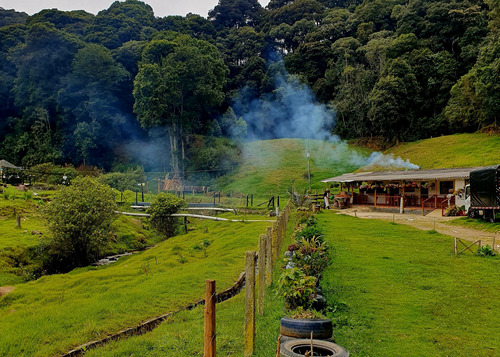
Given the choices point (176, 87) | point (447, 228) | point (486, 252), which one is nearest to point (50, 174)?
point (176, 87)

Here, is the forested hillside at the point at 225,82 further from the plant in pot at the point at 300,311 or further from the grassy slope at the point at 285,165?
the plant in pot at the point at 300,311

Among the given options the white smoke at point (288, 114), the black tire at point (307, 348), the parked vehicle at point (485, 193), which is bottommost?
the black tire at point (307, 348)

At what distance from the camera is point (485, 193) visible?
751 inches

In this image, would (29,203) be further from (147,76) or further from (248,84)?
(248,84)

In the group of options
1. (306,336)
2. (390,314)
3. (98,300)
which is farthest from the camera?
(98,300)

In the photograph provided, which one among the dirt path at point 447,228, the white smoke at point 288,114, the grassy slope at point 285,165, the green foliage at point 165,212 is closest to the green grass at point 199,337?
the dirt path at point 447,228

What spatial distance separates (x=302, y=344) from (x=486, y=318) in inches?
161

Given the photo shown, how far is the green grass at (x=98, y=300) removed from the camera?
8.48m

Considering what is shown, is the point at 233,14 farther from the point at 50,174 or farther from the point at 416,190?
the point at 416,190

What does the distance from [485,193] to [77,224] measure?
22657 mm

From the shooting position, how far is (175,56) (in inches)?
1973

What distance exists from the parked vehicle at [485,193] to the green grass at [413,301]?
7.33 m

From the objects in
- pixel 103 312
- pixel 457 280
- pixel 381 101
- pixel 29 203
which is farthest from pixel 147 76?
pixel 457 280

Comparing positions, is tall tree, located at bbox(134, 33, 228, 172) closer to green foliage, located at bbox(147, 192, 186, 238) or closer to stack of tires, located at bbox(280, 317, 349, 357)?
green foliage, located at bbox(147, 192, 186, 238)
